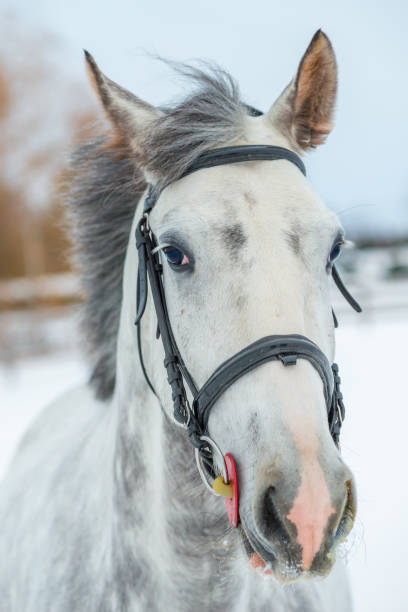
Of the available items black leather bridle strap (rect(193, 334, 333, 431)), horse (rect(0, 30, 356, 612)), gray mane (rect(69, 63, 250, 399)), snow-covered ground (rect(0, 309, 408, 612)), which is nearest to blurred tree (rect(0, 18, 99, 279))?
snow-covered ground (rect(0, 309, 408, 612))

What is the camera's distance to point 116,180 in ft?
6.73

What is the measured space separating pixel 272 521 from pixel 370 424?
5.46m

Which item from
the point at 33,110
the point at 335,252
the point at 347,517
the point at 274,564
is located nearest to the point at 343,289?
the point at 335,252

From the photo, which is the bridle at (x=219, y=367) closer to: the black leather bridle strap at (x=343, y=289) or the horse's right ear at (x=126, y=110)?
the black leather bridle strap at (x=343, y=289)

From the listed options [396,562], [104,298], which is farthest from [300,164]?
[396,562]

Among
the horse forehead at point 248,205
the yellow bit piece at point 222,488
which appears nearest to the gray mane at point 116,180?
the horse forehead at point 248,205

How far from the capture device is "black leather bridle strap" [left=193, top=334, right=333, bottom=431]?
51.7 inches

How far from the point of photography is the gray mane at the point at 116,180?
166 centimetres

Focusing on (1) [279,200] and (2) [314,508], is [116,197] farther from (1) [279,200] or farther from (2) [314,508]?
(2) [314,508]


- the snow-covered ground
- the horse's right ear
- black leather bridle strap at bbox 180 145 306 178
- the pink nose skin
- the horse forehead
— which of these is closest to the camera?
the pink nose skin

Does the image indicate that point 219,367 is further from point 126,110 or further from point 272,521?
point 126,110

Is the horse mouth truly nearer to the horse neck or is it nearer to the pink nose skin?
the pink nose skin

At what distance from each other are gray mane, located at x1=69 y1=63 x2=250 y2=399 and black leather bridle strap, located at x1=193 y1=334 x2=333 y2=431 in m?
0.62

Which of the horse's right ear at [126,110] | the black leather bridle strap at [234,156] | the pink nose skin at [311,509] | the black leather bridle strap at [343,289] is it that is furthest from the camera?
the black leather bridle strap at [343,289]
